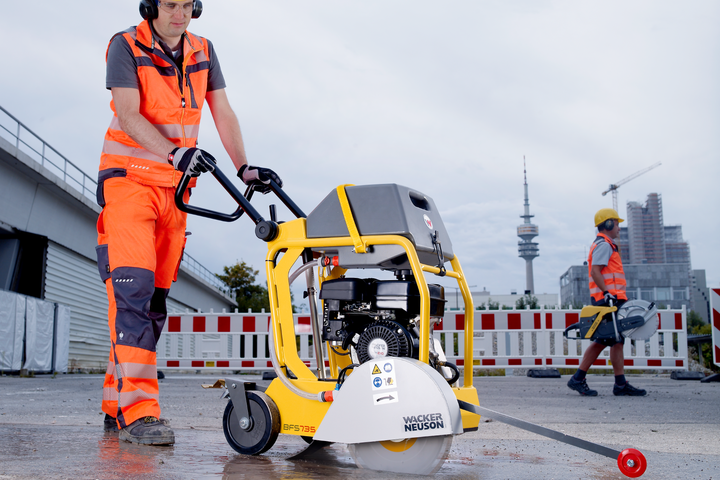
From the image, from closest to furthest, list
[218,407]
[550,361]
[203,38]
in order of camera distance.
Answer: [203,38] → [218,407] → [550,361]

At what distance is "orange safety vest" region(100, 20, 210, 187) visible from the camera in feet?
10.8

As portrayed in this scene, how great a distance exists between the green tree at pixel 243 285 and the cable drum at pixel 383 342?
42181 millimetres

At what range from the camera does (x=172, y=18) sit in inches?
135

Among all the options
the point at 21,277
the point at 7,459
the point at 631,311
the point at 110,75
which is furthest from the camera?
the point at 21,277

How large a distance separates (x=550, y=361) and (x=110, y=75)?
35.1ft

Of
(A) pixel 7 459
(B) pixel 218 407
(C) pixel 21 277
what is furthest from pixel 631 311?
(C) pixel 21 277

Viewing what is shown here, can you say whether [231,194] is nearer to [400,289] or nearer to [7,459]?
[400,289]

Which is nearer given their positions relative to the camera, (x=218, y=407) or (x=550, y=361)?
(x=218, y=407)

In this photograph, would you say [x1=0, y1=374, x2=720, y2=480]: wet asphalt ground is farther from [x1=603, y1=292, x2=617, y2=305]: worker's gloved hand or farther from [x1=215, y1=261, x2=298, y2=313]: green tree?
[x1=215, y1=261, x2=298, y2=313]: green tree

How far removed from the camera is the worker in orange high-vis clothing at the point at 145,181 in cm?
312

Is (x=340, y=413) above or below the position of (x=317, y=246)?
below

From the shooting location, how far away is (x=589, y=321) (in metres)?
7.01

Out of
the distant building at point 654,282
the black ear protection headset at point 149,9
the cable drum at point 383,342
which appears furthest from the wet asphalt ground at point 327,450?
the distant building at point 654,282

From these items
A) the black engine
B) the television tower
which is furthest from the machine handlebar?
the television tower
